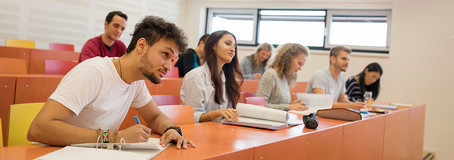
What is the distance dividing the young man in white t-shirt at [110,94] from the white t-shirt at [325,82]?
7.37 ft

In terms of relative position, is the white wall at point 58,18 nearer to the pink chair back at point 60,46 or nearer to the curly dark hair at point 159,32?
the pink chair back at point 60,46

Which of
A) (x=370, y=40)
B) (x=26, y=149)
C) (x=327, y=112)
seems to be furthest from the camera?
(x=370, y=40)

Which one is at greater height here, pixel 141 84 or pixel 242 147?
pixel 141 84

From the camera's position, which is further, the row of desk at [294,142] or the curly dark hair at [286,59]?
the curly dark hair at [286,59]

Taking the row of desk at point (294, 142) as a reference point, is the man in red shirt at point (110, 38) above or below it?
above

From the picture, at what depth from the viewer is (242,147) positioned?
4.66 ft

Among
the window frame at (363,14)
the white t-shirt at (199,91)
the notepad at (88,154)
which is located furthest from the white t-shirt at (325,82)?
the window frame at (363,14)

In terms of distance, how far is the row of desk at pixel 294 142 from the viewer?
4.20 ft

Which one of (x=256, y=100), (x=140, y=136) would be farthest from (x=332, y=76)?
(x=140, y=136)

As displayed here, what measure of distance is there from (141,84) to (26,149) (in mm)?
617

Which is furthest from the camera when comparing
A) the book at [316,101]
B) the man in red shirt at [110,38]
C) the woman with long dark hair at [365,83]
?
the woman with long dark hair at [365,83]

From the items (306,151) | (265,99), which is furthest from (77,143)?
(265,99)

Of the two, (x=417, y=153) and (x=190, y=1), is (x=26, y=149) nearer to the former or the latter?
(x=417, y=153)

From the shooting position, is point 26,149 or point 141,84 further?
point 141,84
